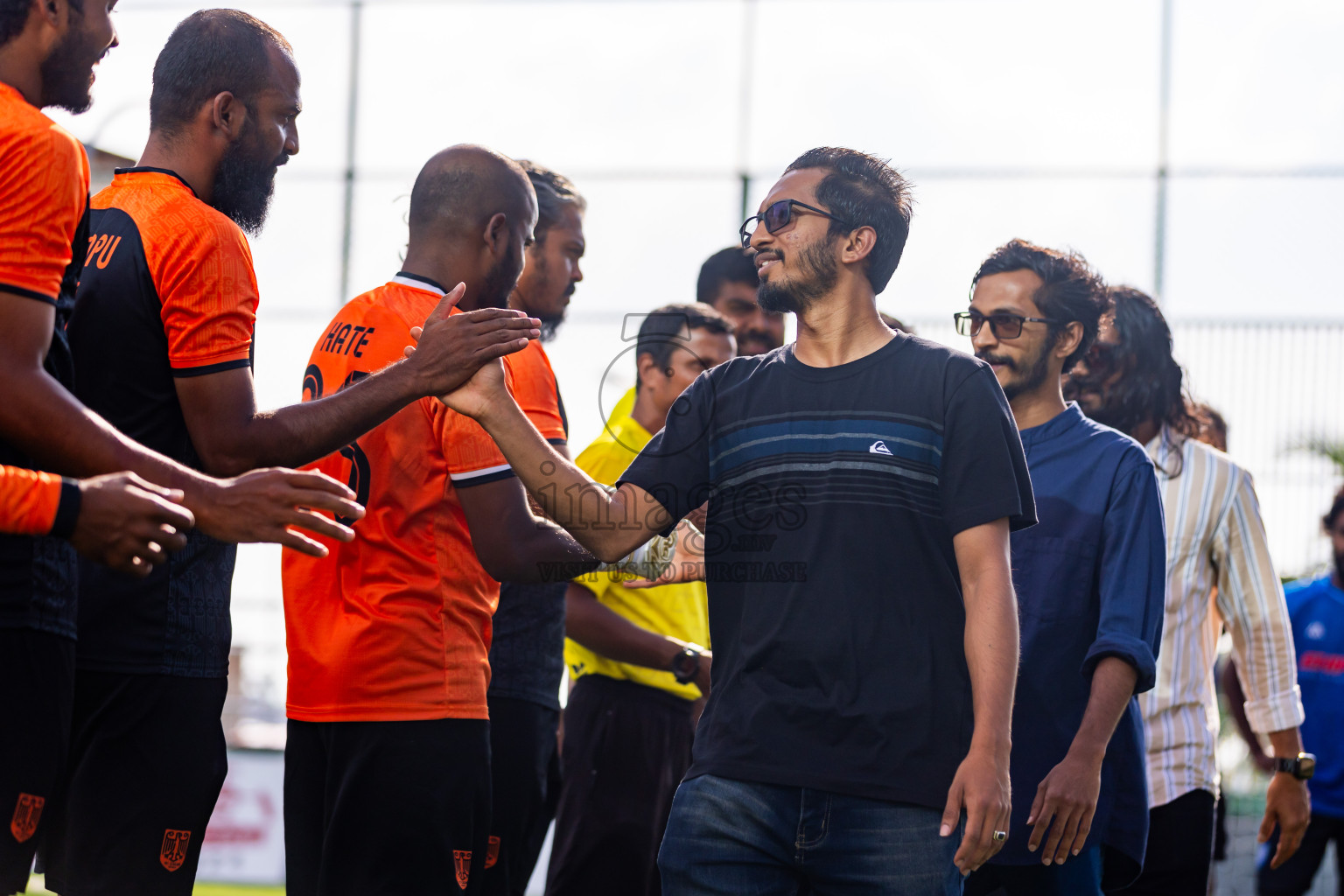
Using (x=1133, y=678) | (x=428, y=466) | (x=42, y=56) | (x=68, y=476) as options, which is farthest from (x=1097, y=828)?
(x=42, y=56)

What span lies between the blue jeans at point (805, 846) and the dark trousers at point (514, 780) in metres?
1.33

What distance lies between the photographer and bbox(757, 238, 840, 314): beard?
289 centimetres

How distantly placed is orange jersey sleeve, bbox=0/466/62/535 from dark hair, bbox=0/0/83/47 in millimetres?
814

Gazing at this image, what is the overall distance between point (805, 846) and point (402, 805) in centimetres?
95

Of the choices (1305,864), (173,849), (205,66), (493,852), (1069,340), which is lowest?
(1305,864)

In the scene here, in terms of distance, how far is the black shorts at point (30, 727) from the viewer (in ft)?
7.39

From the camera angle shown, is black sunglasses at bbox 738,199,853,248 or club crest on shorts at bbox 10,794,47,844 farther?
black sunglasses at bbox 738,199,853,248

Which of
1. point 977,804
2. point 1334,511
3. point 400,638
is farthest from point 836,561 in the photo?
point 1334,511

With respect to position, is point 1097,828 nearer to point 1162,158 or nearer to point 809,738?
point 809,738

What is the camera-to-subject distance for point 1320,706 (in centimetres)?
741

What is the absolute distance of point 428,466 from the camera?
3.13 m

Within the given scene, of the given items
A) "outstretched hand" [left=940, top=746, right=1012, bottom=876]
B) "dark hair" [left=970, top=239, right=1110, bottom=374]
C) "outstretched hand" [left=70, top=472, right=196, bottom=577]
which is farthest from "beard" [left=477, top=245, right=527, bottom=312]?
"outstretched hand" [left=940, top=746, right=1012, bottom=876]

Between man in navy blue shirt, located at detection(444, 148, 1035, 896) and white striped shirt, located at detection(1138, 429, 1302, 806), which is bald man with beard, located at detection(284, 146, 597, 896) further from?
white striped shirt, located at detection(1138, 429, 1302, 806)

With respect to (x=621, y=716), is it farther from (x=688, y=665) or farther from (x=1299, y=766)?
(x=1299, y=766)
